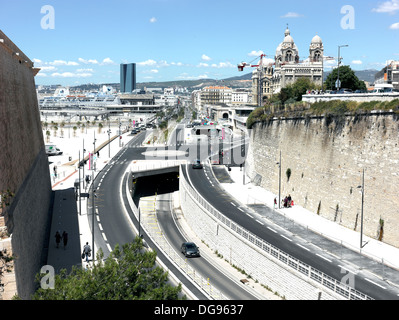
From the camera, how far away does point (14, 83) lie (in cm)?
2302

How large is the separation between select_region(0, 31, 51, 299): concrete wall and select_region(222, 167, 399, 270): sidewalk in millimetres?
16051

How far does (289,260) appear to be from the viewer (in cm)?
2159

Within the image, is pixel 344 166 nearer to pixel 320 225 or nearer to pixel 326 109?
pixel 320 225

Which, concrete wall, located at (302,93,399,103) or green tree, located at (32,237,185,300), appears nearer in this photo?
green tree, located at (32,237,185,300)

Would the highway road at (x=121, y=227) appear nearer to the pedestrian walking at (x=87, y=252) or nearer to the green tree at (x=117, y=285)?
the pedestrian walking at (x=87, y=252)

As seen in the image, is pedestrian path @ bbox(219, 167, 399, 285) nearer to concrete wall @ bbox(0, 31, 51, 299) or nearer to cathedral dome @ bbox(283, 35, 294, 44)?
concrete wall @ bbox(0, 31, 51, 299)

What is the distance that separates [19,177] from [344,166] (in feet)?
66.0

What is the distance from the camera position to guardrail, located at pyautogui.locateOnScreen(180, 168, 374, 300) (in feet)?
56.2

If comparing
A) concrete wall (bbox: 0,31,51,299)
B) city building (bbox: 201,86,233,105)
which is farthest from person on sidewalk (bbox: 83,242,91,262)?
city building (bbox: 201,86,233,105)

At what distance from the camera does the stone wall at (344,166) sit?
2528 cm

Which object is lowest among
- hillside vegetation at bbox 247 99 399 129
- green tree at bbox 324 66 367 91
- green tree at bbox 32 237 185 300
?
green tree at bbox 32 237 185 300

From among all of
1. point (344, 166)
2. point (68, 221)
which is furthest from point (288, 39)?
point (68, 221)

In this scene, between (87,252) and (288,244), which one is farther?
(288,244)

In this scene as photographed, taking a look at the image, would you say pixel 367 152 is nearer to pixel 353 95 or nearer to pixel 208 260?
pixel 353 95
